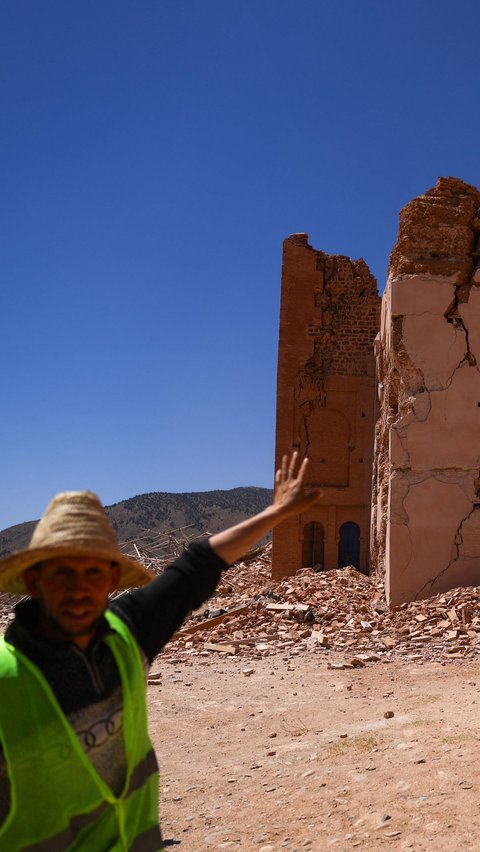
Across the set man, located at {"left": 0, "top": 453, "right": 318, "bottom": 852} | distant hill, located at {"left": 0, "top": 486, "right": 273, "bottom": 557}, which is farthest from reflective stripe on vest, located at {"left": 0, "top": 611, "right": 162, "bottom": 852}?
distant hill, located at {"left": 0, "top": 486, "right": 273, "bottom": 557}

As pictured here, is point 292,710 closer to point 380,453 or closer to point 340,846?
point 340,846

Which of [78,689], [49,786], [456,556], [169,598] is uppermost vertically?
[169,598]

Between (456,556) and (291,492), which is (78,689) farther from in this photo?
(456,556)

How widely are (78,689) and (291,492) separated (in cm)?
107

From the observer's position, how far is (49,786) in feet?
6.68

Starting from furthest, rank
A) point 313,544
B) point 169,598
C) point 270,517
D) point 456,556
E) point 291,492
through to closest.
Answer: point 313,544
point 456,556
point 291,492
point 270,517
point 169,598

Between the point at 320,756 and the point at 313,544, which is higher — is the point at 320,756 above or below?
above

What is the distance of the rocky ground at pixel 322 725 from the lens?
4473 millimetres

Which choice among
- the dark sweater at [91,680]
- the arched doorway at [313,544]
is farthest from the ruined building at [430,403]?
the dark sweater at [91,680]

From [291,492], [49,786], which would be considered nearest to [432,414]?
[291,492]

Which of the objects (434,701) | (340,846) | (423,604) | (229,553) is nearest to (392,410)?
(423,604)

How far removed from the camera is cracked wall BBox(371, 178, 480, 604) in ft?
41.4

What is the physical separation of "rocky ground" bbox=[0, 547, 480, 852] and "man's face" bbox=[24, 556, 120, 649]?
2.69 metres

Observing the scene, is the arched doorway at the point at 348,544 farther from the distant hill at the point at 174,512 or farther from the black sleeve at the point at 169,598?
the distant hill at the point at 174,512
